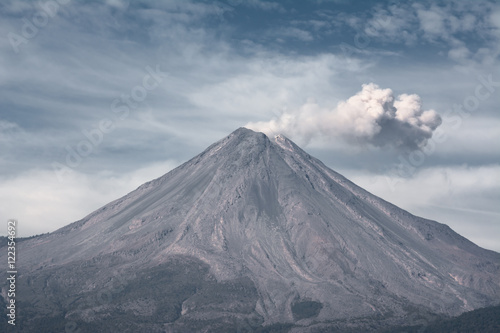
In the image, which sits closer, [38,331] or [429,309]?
[38,331]

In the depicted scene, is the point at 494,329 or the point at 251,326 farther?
the point at 251,326

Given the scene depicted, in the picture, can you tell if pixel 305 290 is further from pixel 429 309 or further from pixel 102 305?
pixel 102 305

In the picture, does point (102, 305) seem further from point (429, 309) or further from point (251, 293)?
point (429, 309)

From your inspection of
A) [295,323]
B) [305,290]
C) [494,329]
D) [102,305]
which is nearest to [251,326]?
[295,323]

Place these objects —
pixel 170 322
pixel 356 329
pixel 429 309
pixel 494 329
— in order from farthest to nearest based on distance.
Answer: pixel 429 309, pixel 170 322, pixel 356 329, pixel 494 329

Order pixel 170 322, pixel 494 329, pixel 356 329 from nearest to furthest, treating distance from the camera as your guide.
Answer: pixel 494 329
pixel 356 329
pixel 170 322

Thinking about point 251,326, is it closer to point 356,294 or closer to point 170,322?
point 170,322

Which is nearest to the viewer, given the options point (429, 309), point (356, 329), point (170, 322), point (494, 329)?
point (494, 329)

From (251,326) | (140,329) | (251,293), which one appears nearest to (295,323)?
(251,326)
